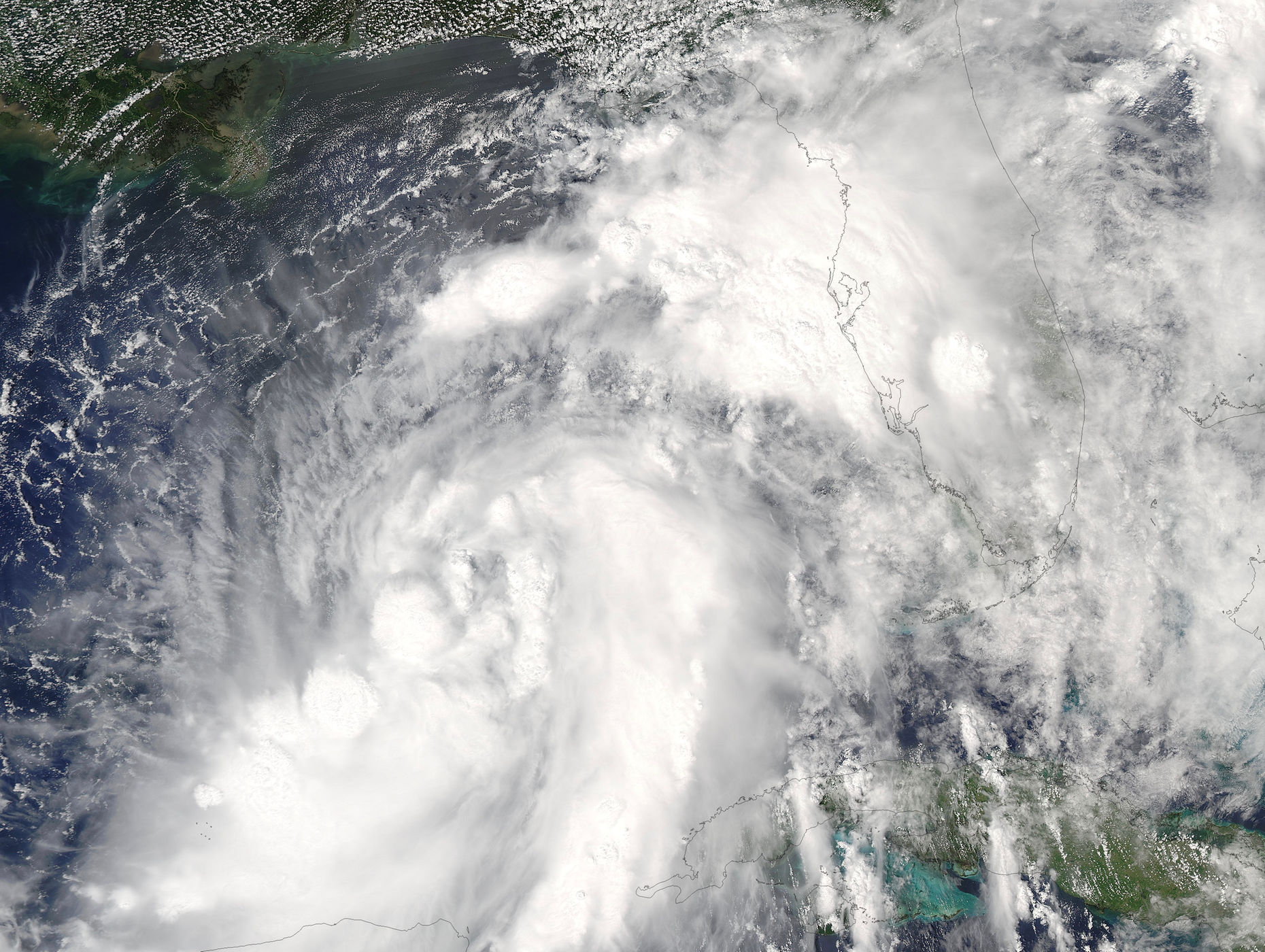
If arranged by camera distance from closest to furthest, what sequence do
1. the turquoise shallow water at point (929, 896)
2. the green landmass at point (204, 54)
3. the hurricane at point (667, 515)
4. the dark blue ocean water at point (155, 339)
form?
the hurricane at point (667, 515), the dark blue ocean water at point (155, 339), the turquoise shallow water at point (929, 896), the green landmass at point (204, 54)

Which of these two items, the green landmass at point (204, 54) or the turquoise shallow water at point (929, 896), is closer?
the turquoise shallow water at point (929, 896)

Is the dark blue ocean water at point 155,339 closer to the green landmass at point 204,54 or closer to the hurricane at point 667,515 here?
the hurricane at point 667,515

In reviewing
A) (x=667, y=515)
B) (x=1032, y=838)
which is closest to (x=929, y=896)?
(x=1032, y=838)

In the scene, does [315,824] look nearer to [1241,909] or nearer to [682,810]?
[682,810]

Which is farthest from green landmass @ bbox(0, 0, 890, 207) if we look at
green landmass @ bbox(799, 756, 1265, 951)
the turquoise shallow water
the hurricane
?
the turquoise shallow water

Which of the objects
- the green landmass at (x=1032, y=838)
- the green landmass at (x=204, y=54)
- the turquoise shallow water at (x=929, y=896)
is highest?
the green landmass at (x=204, y=54)

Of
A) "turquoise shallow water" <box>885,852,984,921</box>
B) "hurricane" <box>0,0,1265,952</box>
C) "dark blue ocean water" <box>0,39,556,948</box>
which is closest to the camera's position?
"hurricane" <box>0,0,1265,952</box>

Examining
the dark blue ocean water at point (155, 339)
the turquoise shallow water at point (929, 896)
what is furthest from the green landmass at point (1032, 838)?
the dark blue ocean water at point (155, 339)

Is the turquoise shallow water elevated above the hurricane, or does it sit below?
below

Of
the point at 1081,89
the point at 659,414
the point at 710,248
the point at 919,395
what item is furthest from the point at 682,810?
the point at 1081,89

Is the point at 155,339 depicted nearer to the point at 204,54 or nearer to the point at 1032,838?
the point at 204,54

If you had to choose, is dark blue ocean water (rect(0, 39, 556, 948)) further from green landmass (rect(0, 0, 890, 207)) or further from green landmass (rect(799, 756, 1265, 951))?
green landmass (rect(799, 756, 1265, 951))
